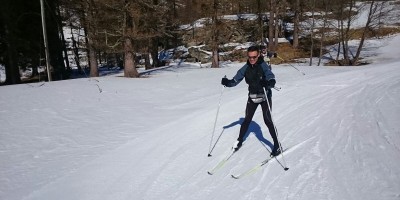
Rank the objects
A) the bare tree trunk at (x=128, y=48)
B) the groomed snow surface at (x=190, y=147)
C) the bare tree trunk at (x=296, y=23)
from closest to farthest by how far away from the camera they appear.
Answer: the groomed snow surface at (x=190, y=147), the bare tree trunk at (x=128, y=48), the bare tree trunk at (x=296, y=23)

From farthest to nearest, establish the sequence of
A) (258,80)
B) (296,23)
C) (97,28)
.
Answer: (296,23)
(97,28)
(258,80)

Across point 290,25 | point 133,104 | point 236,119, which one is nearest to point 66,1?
point 133,104

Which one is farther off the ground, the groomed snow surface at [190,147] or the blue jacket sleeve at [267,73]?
the blue jacket sleeve at [267,73]

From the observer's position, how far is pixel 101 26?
867 inches

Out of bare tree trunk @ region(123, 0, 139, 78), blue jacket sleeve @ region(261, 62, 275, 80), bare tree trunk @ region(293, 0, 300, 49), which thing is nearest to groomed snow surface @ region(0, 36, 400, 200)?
blue jacket sleeve @ region(261, 62, 275, 80)

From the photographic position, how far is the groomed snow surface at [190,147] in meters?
5.32

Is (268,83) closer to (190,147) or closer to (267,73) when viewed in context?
(267,73)

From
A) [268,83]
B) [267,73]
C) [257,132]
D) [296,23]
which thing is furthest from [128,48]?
[296,23]

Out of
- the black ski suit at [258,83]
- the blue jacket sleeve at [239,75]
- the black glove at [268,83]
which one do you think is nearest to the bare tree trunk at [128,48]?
the blue jacket sleeve at [239,75]

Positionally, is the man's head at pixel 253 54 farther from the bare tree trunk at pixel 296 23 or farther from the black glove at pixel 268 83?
the bare tree trunk at pixel 296 23

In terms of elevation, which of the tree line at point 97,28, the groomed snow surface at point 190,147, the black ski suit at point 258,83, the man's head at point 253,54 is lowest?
the groomed snow surface at point 190,147

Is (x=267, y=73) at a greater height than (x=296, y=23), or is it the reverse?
(x=296, y=23)

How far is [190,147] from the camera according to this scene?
24.8 feet

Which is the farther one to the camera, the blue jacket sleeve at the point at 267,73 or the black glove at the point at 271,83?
the blue jacket sleeve at the point at 267,73
